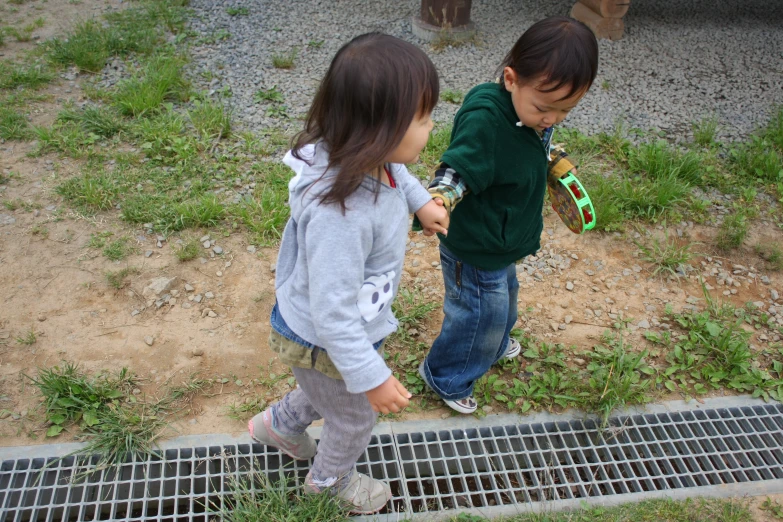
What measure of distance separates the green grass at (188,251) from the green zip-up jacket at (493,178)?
57.6 inches

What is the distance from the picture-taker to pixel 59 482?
82.8 inches

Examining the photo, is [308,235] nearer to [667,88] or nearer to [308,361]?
[308,361]

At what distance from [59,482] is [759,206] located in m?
3.72

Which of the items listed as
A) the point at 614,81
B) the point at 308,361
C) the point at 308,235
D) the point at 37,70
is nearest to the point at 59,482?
the point at 308,361

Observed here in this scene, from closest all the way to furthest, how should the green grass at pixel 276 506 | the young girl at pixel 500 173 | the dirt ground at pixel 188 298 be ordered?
the young girl at pixel 500 173
the green grass at pixel 276 506
the dirt ground at pixel 188 298

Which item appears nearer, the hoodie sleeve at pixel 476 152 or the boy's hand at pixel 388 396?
the boy's hand at pixel 388 396

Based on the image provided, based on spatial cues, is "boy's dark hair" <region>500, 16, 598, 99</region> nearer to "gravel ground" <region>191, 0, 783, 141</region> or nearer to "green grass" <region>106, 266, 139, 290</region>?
"green grass" <region>106, 266, 139, 290</region>

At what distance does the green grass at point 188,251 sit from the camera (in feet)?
9.95

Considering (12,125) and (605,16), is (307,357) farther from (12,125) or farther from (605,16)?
(605,16)

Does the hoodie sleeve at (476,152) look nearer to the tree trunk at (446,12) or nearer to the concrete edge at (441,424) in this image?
the concrete edge at (441,424)

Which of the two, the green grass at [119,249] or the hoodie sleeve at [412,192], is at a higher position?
the hoodie sleeve at [412,192]

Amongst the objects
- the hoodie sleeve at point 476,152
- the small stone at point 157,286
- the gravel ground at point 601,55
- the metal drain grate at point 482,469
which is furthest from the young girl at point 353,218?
the gravel ground at point 601,55

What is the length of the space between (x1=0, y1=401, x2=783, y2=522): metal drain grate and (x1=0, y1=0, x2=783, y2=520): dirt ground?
0.15 m

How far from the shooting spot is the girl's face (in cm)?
139
